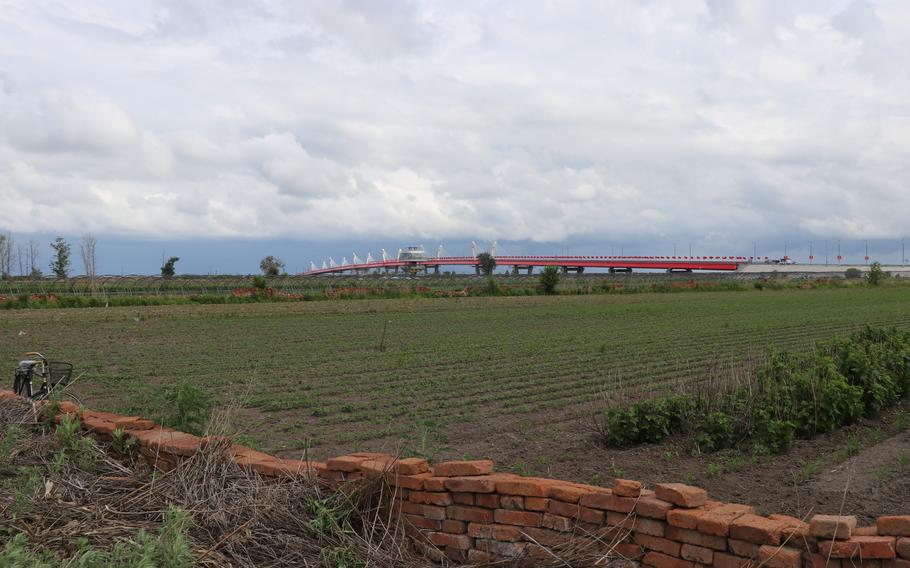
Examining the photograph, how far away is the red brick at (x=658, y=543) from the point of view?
15.6 feet

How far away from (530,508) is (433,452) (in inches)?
126

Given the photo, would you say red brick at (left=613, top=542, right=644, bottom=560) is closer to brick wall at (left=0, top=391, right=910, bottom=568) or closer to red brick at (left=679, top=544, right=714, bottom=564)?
brick wall at (left=0, top=391, right=910, bottom=568)

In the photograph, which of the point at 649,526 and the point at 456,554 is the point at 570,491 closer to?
the point at 649,526

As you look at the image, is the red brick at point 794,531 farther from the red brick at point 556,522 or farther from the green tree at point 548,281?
the green tree at point 548,281

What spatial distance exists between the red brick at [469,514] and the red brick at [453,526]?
3 centimetres

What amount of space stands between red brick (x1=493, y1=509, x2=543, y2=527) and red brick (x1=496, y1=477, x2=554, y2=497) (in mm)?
127

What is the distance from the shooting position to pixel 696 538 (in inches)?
183

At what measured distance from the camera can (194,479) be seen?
235 inches

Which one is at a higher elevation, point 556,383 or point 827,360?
point 827,360

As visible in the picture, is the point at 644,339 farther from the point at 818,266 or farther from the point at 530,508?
the point at 818,266

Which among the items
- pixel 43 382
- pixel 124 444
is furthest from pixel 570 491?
pixel 43 382

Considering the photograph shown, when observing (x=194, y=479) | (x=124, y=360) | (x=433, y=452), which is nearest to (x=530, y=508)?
(x=194, y=479)

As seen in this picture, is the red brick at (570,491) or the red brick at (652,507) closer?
the red brick at (652,507)

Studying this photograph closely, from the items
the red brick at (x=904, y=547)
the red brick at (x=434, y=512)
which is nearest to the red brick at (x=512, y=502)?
the red brick at (x=434, y=512)
